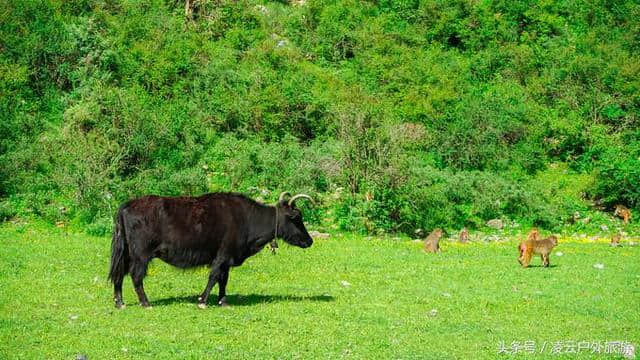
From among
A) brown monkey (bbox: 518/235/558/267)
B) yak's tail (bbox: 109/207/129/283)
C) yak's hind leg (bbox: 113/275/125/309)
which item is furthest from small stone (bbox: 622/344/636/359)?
brown monkey (bbox: 518/235/558/267)

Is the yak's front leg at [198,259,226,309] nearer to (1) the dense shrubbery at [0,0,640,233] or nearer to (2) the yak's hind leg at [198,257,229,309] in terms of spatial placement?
(2) the yak's hind leg at [198,257,229,309]

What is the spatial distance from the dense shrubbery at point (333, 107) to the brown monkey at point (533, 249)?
9534 millimetres

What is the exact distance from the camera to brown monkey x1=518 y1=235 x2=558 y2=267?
2269 centimetres

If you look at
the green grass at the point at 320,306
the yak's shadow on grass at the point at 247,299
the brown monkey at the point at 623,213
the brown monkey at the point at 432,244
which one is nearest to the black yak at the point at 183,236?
the yak's shadow on grass at the point at 247,299

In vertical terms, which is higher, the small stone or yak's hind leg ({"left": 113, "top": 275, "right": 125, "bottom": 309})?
the small stone

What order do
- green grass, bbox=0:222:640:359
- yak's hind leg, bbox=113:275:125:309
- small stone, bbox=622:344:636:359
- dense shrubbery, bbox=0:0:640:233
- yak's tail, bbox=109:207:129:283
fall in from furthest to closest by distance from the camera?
dense shrubbery, bbox=0:0:640:233 < yak's tail, bbox=109:207:129:283 < yak's hind leg, bbox=113:275:125:309 < green grass, bbox=0:222:640:359 < small stone, bbox=622:344:636:359

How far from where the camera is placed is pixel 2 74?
42.3 metres

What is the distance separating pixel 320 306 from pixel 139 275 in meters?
3.78

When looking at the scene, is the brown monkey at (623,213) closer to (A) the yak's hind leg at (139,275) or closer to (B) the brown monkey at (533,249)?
(B) the brown monkey at (533,249)

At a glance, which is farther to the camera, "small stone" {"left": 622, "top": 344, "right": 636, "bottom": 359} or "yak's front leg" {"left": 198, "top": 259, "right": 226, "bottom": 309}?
"yak's front leg" {"left": 198, "top": 259, "right": 226, "bottom": 309}

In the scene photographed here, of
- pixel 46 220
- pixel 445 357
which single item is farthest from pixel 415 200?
pixel 445 357

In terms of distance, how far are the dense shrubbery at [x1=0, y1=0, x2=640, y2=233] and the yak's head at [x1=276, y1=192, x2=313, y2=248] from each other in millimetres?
13178

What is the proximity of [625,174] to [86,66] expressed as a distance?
99.6ft

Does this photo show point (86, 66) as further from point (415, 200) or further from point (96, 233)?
point (415, 200)
